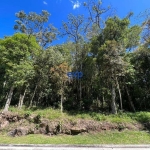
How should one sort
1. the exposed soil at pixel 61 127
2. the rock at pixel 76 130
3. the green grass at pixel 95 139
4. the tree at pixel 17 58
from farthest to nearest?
the tree at pixel 17 58 → the exposed soil at pixel 61 127 → the rock at pixel 76 130 → the green grass at pixel 95 139

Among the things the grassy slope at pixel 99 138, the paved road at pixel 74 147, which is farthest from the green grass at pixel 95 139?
the paved road at pixel 74 147

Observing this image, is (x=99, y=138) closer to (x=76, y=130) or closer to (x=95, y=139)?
(x=95, y=139)

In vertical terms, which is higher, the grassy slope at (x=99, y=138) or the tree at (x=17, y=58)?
the tree at (x=17, y=58)

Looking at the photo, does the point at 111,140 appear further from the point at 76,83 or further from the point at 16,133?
the point at 76,83

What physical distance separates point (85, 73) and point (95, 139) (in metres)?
6.71

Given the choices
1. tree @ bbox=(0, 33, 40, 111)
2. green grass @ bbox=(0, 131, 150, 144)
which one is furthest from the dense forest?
green grass @ bbox=(0, 131, 150, 144)

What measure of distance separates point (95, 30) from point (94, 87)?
19.5 ft

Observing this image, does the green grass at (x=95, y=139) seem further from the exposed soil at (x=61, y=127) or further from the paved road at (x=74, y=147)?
the paved road at (x=74, y=147)

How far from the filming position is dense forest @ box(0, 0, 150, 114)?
1197cm

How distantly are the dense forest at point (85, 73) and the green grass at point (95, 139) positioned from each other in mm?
3495

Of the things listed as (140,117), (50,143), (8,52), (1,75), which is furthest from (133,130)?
Result: (1,75)

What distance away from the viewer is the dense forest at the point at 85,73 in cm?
1197

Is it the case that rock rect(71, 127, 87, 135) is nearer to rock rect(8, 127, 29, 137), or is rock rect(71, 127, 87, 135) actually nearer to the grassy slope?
the grassy slope

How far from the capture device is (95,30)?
48.7 ft
